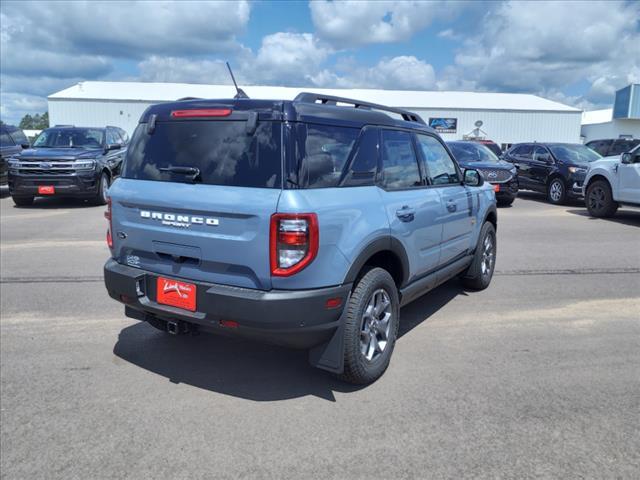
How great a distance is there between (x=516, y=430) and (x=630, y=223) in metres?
9.68

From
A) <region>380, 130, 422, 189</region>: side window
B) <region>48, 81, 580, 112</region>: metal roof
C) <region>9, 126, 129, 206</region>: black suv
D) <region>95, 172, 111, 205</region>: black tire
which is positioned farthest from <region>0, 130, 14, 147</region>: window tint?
<region>48, 81, 580, 112</region>: metal roof

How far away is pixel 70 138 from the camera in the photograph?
1293cm

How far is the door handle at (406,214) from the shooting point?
3754mm

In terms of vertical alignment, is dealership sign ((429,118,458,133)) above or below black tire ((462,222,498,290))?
above

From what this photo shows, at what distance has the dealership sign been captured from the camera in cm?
4909

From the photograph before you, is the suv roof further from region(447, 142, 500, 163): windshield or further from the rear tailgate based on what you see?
region(447, 142, 500, 163): windshield

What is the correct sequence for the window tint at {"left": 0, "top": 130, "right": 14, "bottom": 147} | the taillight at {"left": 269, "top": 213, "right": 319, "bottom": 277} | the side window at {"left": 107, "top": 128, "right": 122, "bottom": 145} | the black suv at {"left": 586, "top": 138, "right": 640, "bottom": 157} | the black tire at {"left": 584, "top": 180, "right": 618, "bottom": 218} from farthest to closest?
the black suv at {"left": 586, "top": 138, "right": 640, "bottom": 157} < the window tint at {"left": 0, "top": 130, "right": 14, "bottom": 147} < the side window at {"left": 107, "top": 128, "right": 122, "bottom": 145} < the black tire at {"left": 584, "top": 180, "right": 618, "bottom": 218} < the taillight at {"left": 269, "top": 213, "right": 319, "bottom": 277}

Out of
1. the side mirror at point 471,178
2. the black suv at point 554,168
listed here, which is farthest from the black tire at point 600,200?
the side mirror at point 471,178

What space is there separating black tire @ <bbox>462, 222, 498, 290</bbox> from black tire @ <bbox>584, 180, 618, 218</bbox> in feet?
21.7

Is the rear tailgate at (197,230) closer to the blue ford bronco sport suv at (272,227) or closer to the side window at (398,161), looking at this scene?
the blue ford bronco sport suv at (272,227)

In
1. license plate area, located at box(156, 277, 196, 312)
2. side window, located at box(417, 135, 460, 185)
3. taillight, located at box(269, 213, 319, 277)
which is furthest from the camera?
side window, located at box(417, 135, 460, 185)

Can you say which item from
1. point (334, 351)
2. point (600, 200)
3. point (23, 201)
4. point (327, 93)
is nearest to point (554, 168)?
point (600, 200)

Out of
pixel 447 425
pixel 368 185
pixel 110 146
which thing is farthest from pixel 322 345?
pixel 110 146

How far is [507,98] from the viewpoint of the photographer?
54812mm
